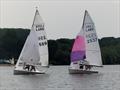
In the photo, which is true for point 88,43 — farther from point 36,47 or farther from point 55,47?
point 55,47

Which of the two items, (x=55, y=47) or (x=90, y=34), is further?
(x=55, y=47)

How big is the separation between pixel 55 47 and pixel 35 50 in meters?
75.6

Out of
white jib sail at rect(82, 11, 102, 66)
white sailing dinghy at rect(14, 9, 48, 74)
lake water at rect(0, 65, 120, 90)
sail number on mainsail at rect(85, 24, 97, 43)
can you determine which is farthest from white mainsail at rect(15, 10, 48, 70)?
sail number on mainsail at rect(85, 24, 97, 43)

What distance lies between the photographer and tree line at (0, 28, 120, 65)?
15162cm

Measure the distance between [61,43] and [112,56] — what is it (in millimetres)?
19949

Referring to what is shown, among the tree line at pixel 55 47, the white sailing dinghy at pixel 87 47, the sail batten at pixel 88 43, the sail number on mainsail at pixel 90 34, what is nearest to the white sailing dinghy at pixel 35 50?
the white sailing dinghy at pixel 87 47

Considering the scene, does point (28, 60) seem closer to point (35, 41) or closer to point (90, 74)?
point (35, 41)

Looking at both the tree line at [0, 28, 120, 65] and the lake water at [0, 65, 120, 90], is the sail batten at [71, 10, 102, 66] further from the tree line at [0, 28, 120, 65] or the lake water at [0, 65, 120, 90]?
the tree line at [0, 28, 120, 65]

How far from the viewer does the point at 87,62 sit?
78625 mm

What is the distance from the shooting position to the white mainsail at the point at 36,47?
76.3 m

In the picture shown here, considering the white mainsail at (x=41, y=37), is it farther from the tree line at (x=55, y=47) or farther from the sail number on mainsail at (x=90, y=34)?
the tree line at (x=55, y=47)

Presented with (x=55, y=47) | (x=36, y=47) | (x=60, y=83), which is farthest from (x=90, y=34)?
(x=55, y=47)

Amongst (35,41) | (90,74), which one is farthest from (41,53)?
(90,74)

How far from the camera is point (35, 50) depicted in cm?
7681
